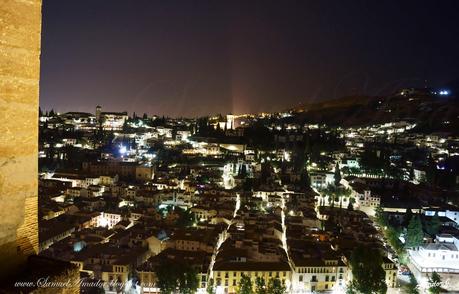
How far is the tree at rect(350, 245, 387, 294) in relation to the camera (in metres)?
8.06

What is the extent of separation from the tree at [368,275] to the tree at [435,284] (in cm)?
122

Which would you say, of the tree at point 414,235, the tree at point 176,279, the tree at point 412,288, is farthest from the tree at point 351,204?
the tree at point 176,279

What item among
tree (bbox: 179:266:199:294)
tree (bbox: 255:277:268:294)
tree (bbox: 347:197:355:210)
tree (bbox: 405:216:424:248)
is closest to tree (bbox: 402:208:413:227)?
tree (bbox: 347:197:355:210)

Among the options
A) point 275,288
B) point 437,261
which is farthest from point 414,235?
point 275,288

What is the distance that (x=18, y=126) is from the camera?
1.42 meters

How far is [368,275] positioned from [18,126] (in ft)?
25.6

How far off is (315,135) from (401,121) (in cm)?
1277

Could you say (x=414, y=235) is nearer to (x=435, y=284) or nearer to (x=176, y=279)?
(x=435, y=284)

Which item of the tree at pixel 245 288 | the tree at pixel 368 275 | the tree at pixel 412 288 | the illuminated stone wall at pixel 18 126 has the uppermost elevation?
the illuminated stone wall at pixel 18 126

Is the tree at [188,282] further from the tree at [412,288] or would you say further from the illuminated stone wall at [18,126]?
the illuminated stone wall at [18,126]

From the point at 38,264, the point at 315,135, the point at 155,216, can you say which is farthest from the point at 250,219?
the point at 315,135

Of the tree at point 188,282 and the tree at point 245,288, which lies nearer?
the tree at point 188,282

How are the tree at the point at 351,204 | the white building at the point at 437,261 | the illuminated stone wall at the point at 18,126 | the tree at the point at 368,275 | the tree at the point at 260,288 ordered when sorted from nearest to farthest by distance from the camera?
the illuminated stone wall at the point at 18,126 → the tree at the point at 260,288 → the tree at the point at 368,275 → the white building at the point at 437,261 → the tree at the point at 351,204

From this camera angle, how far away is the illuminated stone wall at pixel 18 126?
4.51ft
